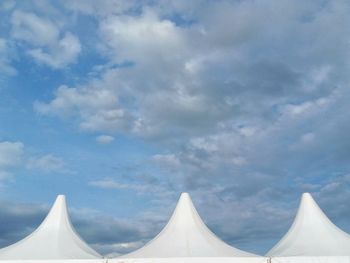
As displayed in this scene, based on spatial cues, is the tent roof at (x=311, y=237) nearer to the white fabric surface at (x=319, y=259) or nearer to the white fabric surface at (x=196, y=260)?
the white fabric surface at (x=319, y=259)

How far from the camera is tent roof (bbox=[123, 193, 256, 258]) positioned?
2011 cm

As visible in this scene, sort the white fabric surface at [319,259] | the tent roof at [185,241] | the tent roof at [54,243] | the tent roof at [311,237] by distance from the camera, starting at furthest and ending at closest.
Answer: the tent roof at [54,243], the tent roof at [311,237], the tent roof at [185,241], the white fabric surface at [319,259]

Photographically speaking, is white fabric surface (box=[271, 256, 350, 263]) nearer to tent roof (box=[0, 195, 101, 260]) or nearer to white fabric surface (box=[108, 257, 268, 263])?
white fabric surface (box=[108, 257, 268, 263])

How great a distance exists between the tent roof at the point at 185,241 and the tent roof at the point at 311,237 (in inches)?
88.3

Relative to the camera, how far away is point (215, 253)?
20.0 m

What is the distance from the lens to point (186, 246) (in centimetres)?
2059

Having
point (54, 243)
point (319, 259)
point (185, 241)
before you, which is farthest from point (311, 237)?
point (54, 243)

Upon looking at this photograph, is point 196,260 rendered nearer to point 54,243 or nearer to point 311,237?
point 311,237

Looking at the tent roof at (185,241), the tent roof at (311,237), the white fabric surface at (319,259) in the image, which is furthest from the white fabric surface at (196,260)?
the tent roof at (311,237)

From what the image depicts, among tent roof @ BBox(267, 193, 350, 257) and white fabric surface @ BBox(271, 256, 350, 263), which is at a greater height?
tent roof @ BBox(267, 193, 350, 257)

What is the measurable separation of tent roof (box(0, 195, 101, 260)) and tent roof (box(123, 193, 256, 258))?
2.97 meters

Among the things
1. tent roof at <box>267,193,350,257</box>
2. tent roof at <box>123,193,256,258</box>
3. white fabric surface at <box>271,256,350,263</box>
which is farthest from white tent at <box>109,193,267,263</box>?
tent roof at <box>267,193,350,257</box>

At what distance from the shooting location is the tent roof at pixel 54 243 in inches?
827

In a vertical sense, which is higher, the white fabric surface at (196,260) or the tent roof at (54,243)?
the tent roof at (54,243)
